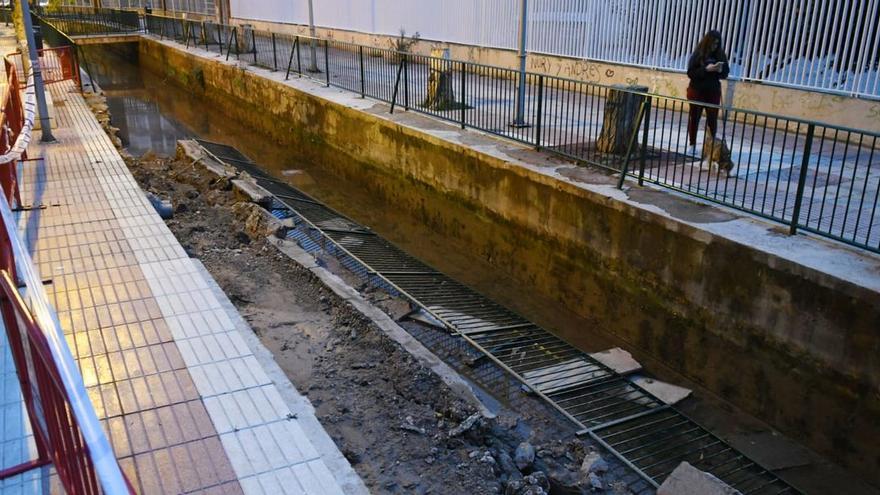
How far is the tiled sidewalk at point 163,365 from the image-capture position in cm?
400

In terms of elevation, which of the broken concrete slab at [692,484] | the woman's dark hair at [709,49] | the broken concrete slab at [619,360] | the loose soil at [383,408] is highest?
the woman's dark hair at [709,49]

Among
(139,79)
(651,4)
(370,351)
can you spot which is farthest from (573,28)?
(139,79)

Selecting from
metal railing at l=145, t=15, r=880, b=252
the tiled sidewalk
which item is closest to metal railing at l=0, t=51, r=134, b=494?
the tiled sidewalk

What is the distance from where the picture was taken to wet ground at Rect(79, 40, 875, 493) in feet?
20.8

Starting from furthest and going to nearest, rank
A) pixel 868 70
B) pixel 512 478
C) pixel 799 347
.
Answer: pixel 868 70, pixel 799 347, pixel 512 478

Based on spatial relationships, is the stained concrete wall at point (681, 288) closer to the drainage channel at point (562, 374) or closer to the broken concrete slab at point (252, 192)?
the drainage channel at point (562, 374)

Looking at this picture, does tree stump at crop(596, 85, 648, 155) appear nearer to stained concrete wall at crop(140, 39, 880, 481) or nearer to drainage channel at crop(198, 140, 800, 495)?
stained concrete wall at crop(140, 39, 880, 481)

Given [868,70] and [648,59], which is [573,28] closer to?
[648,59]

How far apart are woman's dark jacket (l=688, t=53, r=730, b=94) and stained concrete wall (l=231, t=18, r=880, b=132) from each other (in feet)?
9.04

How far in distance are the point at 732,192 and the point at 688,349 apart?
208 cm

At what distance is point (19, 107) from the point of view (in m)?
11.3

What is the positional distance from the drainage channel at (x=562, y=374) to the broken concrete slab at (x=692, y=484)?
569 millimetres

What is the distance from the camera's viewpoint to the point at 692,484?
5.05m

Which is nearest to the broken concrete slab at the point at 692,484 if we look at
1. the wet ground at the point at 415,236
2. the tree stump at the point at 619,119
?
the wet ground at the point at 415,236
